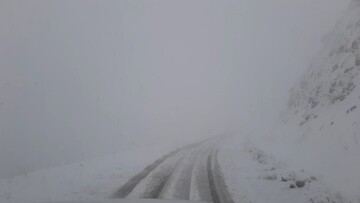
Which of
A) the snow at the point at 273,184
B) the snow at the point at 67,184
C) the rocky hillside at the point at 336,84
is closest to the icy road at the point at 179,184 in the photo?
the snow at the point at 273,184

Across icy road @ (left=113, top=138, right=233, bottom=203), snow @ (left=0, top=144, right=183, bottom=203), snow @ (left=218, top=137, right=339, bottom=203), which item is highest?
snow @ (left=0, top=144, right=183, bottom=203)

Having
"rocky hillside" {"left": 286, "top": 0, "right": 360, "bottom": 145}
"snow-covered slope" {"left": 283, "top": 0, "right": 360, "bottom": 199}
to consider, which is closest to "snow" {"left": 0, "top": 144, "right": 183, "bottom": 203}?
"snow-covered slope" {"left": 283, "top": 0, "right": 360, "bottom": 199}

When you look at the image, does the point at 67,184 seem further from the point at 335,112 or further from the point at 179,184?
the point at 335,112

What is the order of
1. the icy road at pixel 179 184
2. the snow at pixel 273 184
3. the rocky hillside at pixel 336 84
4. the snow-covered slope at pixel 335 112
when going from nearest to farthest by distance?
the snow at pixel 273 184 → the icy road at pixel 179 184 → the snow-covered slope at pixel 335 112 → the rocky hillside at pixel 336 84

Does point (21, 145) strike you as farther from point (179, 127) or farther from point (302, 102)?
point (179, 127)

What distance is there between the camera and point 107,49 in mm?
57906

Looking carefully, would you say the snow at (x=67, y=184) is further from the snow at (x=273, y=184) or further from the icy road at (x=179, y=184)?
the snow at (x=273, y=184)

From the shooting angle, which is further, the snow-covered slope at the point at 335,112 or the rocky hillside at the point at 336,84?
the rocky hillside at the point at 336,84

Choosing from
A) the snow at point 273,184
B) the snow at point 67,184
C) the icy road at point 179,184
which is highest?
the snow at point 67,184

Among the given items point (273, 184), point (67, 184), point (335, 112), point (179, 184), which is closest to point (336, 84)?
point (335, 112)

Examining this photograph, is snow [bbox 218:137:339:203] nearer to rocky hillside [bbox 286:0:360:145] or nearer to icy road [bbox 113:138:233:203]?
icy road [bbox 113:138:233:203]

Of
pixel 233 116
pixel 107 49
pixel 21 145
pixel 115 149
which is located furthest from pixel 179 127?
pixel 233 116

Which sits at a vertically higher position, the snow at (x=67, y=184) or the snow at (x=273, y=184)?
the snow at (x=67, y=184)

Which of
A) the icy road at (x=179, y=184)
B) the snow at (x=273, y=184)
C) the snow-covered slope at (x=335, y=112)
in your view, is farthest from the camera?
the snow-covered slope at (x=335, y=112)
